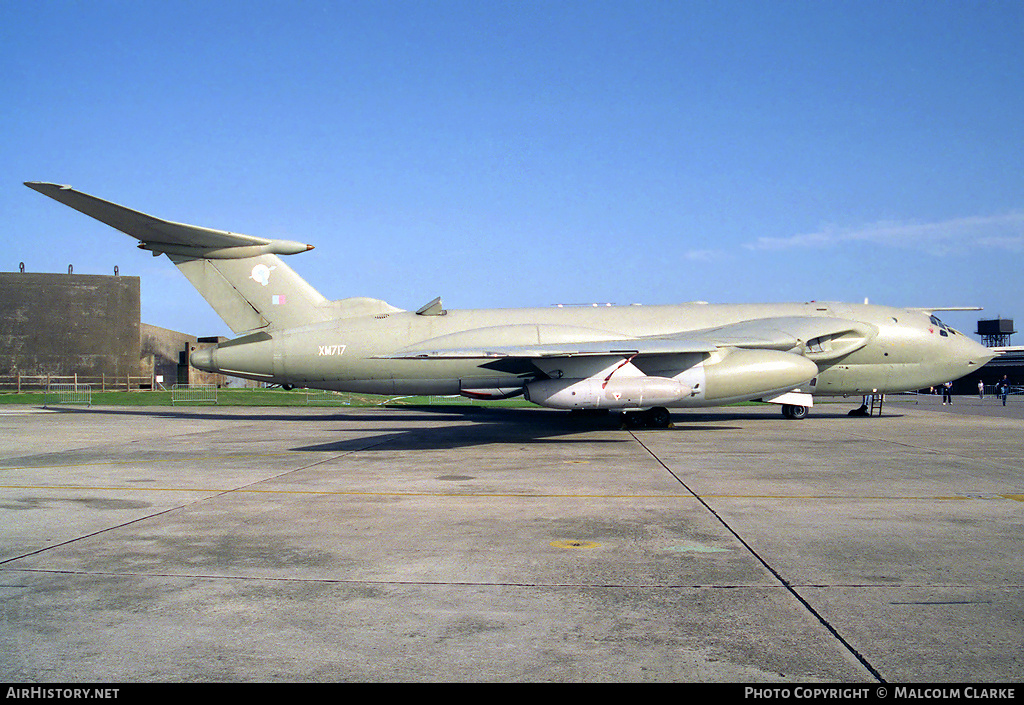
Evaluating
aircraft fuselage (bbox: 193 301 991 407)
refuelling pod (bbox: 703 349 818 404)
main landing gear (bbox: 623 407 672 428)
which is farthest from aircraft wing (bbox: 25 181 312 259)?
refuelling pod (bbox: 703 349 818 404)

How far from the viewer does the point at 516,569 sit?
17.6 ft

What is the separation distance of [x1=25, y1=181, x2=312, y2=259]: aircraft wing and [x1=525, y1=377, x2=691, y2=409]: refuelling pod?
755 cm

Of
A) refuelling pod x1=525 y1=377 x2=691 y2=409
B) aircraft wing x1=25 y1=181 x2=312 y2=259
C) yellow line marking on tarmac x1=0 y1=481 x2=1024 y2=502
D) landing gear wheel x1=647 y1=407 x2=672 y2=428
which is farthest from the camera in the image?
landing gear wheel x1=647 y1=407 x2=672 y2=428

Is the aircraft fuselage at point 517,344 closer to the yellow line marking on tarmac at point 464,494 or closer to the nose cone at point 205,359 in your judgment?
the nose cone at point 205,359

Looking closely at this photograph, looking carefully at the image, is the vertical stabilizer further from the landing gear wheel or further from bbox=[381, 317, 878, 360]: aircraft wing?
the landing gear wheel

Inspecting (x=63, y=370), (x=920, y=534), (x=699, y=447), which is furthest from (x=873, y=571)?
(x=63, y=370)

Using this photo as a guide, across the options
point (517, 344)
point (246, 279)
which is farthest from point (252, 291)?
point (517, 344)

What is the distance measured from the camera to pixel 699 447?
13891mm

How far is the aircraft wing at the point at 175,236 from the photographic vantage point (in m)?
16.4

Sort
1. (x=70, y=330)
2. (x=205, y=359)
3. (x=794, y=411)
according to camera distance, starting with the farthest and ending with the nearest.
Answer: (x=70, y=330) → (x=794, y=411) → (x=205, y=359)

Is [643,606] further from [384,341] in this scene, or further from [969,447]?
[384,341]

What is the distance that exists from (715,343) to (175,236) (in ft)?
46.0

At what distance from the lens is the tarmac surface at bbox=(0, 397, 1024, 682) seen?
3.64m

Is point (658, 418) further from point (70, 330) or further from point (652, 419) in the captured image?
point (70, 330)
